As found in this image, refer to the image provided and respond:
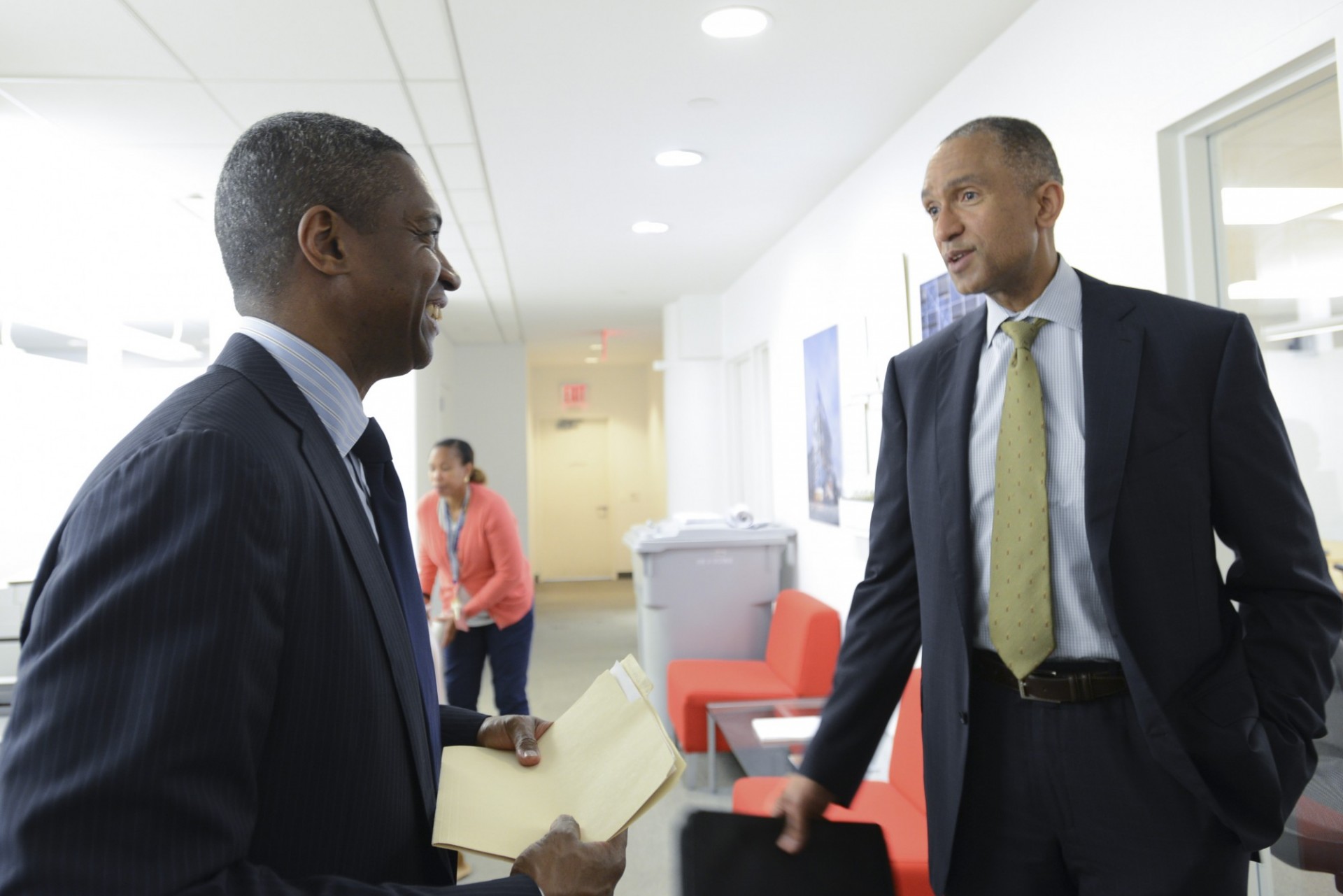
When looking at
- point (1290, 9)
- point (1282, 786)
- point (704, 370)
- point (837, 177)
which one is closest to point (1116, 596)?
point (1282, 786)

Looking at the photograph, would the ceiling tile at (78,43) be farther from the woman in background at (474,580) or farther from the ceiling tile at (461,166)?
the woman in background at (474,580)

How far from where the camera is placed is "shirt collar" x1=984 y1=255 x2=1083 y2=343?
1.46 m

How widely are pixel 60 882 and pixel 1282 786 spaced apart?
146 cm

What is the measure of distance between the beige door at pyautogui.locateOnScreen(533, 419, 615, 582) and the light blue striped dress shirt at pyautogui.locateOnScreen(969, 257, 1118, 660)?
12170 mm

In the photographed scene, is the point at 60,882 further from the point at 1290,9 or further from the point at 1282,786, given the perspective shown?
the point at 1290,9

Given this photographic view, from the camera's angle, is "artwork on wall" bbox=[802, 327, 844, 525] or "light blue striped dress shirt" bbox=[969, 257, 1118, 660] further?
"artwork on wall" bbox=[802, 327, 844, 525]

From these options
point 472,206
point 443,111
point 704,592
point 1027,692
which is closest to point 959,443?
point 1027,692

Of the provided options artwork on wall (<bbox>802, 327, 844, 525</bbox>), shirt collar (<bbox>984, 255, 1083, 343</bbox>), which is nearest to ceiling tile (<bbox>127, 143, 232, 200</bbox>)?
artwork on wall (<bbox>802, 327, 844, 525</bbox>)

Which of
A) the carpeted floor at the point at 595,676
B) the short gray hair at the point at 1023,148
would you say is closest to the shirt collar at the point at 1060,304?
the short gray hair at the point at 1023,148

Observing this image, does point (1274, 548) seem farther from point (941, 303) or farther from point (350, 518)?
point (941, 303)

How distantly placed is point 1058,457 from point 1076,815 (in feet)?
1.76

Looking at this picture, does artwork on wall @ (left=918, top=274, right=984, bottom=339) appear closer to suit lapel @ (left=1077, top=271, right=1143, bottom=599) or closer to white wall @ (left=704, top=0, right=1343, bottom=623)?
white wall @ (left=704, top=0, right=1343, bottom=623)

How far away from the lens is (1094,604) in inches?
52.1

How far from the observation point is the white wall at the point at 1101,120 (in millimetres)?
1908
